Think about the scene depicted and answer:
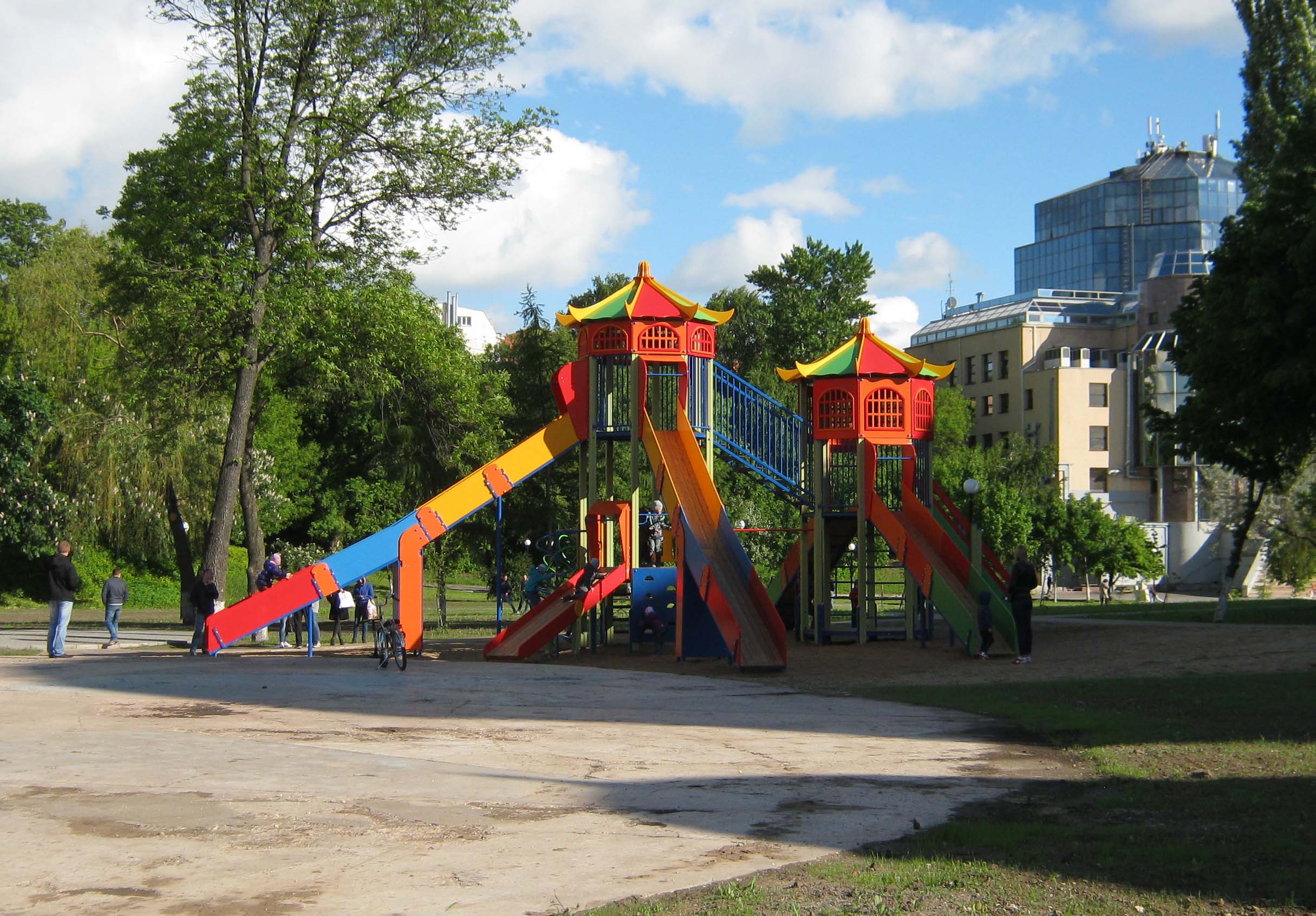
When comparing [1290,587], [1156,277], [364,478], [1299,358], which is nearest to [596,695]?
[1299,358]

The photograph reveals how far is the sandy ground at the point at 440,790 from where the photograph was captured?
22.2ft

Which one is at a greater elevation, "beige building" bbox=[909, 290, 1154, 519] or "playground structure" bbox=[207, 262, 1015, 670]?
"beige building" bbox=[909, 290, 1154, 519]

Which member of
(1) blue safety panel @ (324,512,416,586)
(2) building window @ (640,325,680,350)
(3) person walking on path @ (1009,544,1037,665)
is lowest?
(3) person walking on path @ (1009,544,1037,665)

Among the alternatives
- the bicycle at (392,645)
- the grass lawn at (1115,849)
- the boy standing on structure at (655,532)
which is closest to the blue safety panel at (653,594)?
the boy standing on structure at (655,532)

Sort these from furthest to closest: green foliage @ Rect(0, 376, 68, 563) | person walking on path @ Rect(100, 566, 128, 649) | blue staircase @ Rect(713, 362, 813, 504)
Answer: green foliage @ Rect(0, 376, 68, 563), person walking on path @ Rect(100, 566, 128, 649), blue staircase @ Rect(713, 362, 813, 504)

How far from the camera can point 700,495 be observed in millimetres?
22000

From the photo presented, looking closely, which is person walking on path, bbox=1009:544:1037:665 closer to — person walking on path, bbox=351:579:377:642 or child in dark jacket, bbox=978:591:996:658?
child in dark jacket, bbox=978:591:996:658

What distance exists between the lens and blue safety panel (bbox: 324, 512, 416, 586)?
71.2 ft

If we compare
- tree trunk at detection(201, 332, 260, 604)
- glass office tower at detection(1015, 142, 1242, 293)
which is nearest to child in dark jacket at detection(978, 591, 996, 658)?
tree trunk at detection(201, 332, 260, 604)

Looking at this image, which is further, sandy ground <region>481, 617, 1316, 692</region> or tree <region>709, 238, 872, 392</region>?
tree <region>709, 238, 872, 392</region>

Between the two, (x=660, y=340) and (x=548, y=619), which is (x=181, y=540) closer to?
(x=548, y=619)

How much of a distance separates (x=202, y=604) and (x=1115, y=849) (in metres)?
19.0

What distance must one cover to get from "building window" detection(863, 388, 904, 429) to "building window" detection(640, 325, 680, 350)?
11.6 feet

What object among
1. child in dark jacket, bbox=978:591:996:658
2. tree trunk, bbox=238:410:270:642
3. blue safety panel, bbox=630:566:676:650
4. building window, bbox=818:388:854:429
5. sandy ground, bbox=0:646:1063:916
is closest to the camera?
sandy ground, bbox=0:646:1063:916
